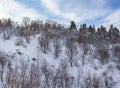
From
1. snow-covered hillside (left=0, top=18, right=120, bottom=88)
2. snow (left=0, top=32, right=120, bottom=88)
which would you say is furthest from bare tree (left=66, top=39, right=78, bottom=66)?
snow (left=0, top=32, right=120, bottom=88)

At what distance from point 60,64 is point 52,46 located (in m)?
7.20

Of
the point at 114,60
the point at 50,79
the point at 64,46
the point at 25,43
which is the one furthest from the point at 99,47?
the point at 50,79

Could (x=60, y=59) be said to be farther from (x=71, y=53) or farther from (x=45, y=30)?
(x=45, y=30)

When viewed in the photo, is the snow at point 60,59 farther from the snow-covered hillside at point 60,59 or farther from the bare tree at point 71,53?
the bare tree at point 71,53

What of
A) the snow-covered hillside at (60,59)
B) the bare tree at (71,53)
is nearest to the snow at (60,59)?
the snow-covered hillside at (60,59)

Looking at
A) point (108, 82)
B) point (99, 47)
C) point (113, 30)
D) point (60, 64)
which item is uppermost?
point (113, 30)

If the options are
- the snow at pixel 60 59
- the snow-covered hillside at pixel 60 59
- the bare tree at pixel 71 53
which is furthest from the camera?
the bare tree at pixel 71 53

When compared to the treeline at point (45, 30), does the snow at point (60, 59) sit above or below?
below

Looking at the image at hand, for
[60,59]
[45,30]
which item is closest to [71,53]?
[60,59]

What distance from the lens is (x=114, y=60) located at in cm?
4631

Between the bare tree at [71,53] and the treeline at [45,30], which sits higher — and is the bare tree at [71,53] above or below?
below

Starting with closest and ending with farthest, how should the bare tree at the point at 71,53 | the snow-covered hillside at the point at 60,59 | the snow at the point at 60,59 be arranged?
the snow-covered hillside at the point at 60,59 < the snow at the point at 60,59 < the bare tree at the point at 71,53

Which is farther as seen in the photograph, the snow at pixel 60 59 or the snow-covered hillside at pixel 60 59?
the snow at pixel 60 59

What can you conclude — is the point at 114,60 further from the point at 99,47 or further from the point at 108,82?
A: the point at 108,82
